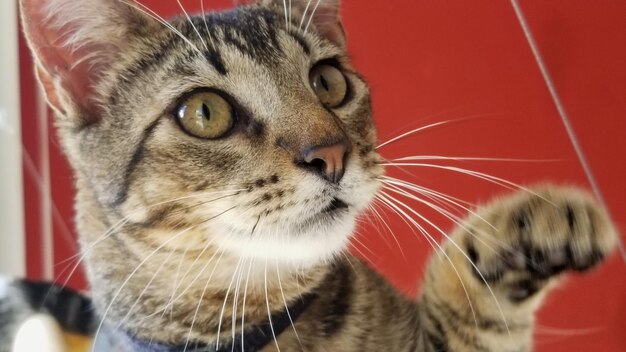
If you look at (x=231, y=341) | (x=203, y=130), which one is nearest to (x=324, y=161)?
(x=203, y=130)

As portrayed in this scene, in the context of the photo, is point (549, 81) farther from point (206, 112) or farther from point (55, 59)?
point (55, 59)

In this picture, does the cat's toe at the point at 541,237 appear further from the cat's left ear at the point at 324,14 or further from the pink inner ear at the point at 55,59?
the pink inner ear at the point at 55,59

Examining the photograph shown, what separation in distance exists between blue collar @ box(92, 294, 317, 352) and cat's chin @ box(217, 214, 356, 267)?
8 centimetres

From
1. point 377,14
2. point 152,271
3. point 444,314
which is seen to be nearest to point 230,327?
point 152,271

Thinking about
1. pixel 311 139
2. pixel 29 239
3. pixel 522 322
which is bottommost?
pixel 29 239

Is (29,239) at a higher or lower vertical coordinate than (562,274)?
lower

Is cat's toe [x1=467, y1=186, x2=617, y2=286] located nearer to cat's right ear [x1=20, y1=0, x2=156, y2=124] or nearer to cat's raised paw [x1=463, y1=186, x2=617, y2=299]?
cat's raised paw [x1=463, y1=186, x2=617, y2=299]

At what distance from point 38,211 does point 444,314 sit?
0.47 meters

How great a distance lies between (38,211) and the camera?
71 centimetres

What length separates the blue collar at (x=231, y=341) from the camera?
63 cm

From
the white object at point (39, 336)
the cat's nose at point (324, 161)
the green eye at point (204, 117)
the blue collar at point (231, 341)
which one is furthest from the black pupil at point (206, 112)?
the white object at point (39, 336)

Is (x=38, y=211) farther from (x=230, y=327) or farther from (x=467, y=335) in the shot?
(x=467, y=335)

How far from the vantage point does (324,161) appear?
522 millimetres

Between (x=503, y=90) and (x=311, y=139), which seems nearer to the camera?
(x=311, y=139)
